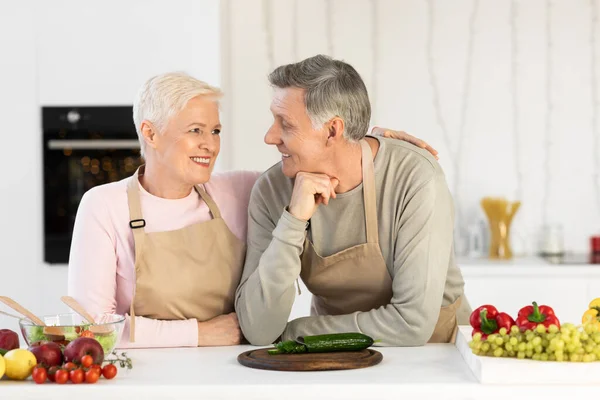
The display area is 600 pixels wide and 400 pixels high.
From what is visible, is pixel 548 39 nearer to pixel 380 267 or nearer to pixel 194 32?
pixel 194 32

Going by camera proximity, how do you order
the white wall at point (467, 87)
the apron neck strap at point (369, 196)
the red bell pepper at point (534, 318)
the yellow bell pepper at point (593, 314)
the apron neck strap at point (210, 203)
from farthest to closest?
the white wall at point (467, 87) → the apron neck strap at point (210, 203) → the apron neck strap at point (369, 196) → the yellow bell pepper at point (593, 314) → the red bell pepper at point (534, 318)

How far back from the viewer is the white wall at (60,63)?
174 inches

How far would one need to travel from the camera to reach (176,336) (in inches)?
94.7

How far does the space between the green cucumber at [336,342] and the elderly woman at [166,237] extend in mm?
365

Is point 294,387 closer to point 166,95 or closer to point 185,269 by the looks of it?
point 185,269

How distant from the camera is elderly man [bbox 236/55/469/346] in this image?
94.2 inches

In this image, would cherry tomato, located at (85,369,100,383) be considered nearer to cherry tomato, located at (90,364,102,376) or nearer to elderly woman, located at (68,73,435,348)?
cherry tomato, located at (90,364,102,376)

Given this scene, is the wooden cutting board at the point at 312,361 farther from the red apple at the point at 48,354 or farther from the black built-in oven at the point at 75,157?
the black built-in oven at the point at 75,157

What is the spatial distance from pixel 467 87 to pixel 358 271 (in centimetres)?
248

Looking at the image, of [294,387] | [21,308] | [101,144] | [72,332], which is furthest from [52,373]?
Answer: [101,144]

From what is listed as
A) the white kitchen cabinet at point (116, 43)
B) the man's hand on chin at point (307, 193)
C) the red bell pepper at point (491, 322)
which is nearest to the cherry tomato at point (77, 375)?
the man's hand on chin at point (307, 193)

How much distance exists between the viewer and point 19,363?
193cm

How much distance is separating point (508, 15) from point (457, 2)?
269 millimetres

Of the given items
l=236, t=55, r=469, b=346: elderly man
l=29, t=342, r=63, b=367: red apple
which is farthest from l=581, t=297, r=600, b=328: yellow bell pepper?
l=29, t=342, r=63, b=367: red apple
